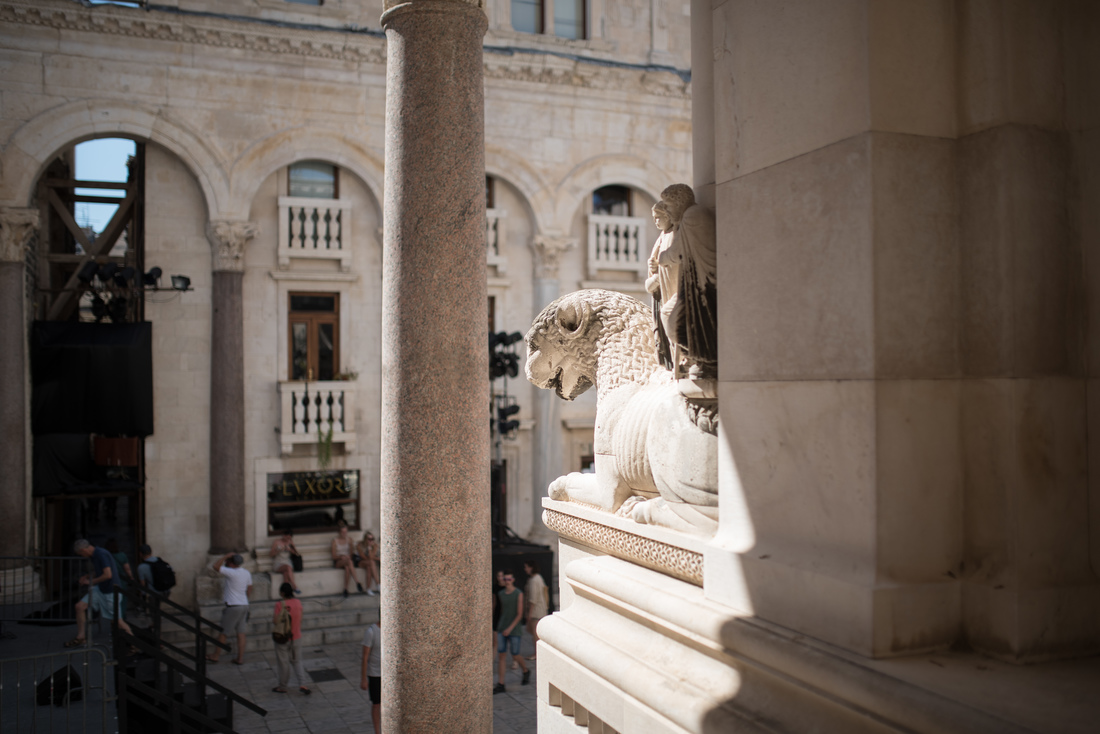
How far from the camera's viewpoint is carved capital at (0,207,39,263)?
1437cm

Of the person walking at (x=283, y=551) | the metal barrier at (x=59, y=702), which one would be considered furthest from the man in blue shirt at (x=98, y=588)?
the person walking at (x=283, y=551)

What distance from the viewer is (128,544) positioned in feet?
67.3

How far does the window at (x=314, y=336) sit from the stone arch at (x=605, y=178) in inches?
192

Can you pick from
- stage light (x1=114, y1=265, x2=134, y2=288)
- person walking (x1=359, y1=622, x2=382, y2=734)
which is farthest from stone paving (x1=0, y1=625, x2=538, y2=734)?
stage light (x1=114, y1=265, x2=134, y2=288)

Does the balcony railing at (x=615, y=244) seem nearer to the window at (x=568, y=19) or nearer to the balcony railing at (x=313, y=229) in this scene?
the window at (x=568, y=19)

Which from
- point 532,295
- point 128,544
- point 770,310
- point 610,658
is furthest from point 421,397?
point 128,544

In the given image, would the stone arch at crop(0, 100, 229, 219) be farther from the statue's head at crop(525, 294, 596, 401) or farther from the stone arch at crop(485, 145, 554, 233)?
the statue's head at crop(525, 294, 596, 401)

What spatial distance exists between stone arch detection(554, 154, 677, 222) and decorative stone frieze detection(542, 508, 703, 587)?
45.8 ft

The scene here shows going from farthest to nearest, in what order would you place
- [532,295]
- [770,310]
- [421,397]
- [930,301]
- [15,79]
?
[532,295] < [15,79] < [421,397] < [770,310] < [930,301]

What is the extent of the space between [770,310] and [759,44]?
880 mm

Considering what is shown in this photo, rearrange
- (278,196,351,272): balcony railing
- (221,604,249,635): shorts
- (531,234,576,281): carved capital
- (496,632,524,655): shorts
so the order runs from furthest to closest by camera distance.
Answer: (531,234,576,281): carved capital, (278,196,351,272): balcony railing, (221,604,249,635): shorts, (496,632,524,655): shorts

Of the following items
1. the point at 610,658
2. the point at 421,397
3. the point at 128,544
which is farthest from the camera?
the point at 128,544

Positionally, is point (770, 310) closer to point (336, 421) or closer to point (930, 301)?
point (930, 301)

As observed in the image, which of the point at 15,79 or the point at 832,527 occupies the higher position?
the point at 15,79
